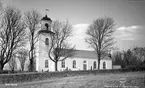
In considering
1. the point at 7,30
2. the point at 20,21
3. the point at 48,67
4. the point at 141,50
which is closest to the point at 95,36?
the point at 48,67

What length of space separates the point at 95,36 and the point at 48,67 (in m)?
15.3

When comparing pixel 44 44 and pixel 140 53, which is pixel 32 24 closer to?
pixel 44 44

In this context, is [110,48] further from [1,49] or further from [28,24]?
[1,49]

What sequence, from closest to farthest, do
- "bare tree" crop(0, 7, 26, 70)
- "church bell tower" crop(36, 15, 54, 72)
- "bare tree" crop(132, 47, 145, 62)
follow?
"bare tree" crop(0, 7, 26, 70) < "church bell tower" crop(36, 15, 54, 72) < "bare tree" crop(132, 47, 145, 62)

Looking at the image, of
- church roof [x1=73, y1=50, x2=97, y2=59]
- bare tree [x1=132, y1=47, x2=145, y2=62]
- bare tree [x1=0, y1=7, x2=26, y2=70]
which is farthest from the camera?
bare tree [x1=132, y1=47, x2=145, y2=62]

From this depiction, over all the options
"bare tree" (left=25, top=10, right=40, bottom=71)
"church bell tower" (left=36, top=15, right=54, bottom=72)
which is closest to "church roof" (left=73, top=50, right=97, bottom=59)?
"church bell tower" (left=36, top=15, right=54, bottom=72)

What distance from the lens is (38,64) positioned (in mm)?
34188

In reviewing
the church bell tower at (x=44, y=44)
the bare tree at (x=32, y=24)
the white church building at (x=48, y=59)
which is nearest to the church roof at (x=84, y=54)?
the white church building at (x=48, y=59)

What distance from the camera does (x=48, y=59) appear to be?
35.6 meters

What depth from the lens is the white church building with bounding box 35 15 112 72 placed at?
34062 millimetres

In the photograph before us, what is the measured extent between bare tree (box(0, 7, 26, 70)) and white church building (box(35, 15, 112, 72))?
8.92 meters

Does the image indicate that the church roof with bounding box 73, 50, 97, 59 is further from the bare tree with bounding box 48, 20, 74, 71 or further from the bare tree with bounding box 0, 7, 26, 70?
the bare tree with bounding box 0, 7, 26, 70

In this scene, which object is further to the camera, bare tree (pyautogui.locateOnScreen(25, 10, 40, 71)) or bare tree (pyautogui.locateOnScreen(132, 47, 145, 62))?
bare tree (pyautogui.locateOnScreen(132, 47, 145, 62))

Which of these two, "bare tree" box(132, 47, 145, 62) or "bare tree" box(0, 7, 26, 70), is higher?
A: "bare tree" box(0, 7, 26, 70)
